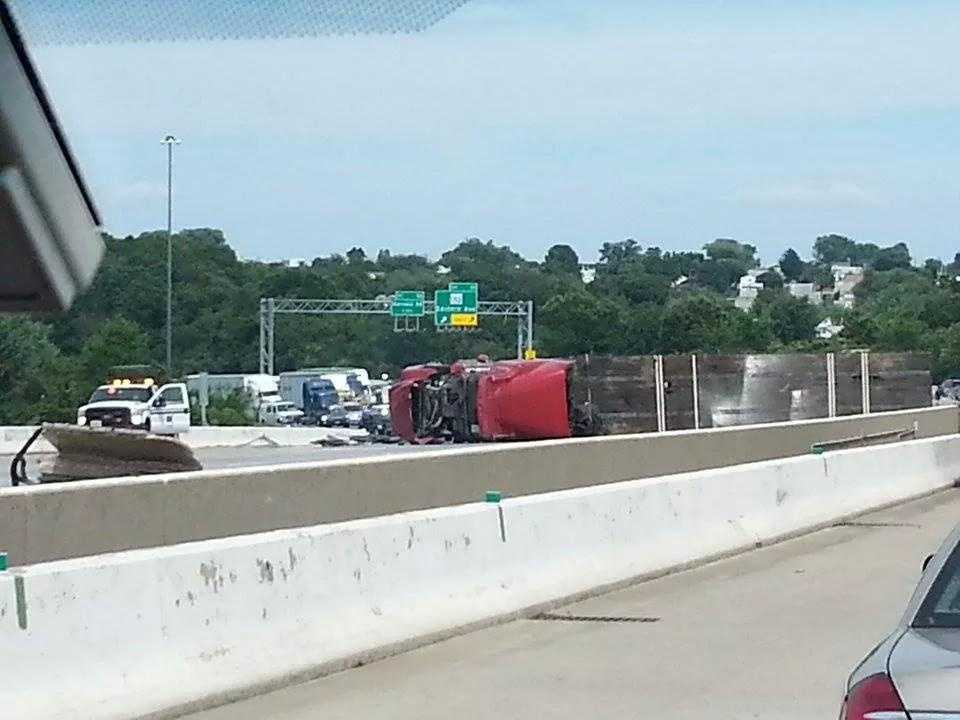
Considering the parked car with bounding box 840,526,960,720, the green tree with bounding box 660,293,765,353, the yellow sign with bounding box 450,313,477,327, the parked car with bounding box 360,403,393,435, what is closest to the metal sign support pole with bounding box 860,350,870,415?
the green tree with bounding box 660,293,765,353

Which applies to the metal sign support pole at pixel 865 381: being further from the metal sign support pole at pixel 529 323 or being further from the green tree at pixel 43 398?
the metal sign support pole at pixel 529 323

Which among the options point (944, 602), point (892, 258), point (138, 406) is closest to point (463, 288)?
point (138, 406)

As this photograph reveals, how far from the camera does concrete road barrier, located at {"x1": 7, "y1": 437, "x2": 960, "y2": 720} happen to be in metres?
8.45

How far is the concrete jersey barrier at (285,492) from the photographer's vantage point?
38.2 ft

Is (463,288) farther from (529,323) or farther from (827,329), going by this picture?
(827,329)

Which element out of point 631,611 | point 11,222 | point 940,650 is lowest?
point 631,611

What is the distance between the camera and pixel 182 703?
9.21 metres

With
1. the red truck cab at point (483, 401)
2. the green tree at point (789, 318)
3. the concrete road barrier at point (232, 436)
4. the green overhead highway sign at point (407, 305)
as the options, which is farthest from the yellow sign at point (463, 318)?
the red truck cab at point (483, 401)

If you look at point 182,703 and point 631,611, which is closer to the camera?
point 182,703

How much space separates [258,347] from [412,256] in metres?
20.7

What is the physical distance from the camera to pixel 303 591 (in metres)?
10.6

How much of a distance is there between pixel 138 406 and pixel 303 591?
1435 inches

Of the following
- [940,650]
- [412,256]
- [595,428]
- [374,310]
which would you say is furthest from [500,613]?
[412,256]

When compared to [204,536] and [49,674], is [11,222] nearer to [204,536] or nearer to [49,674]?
[49,674]
